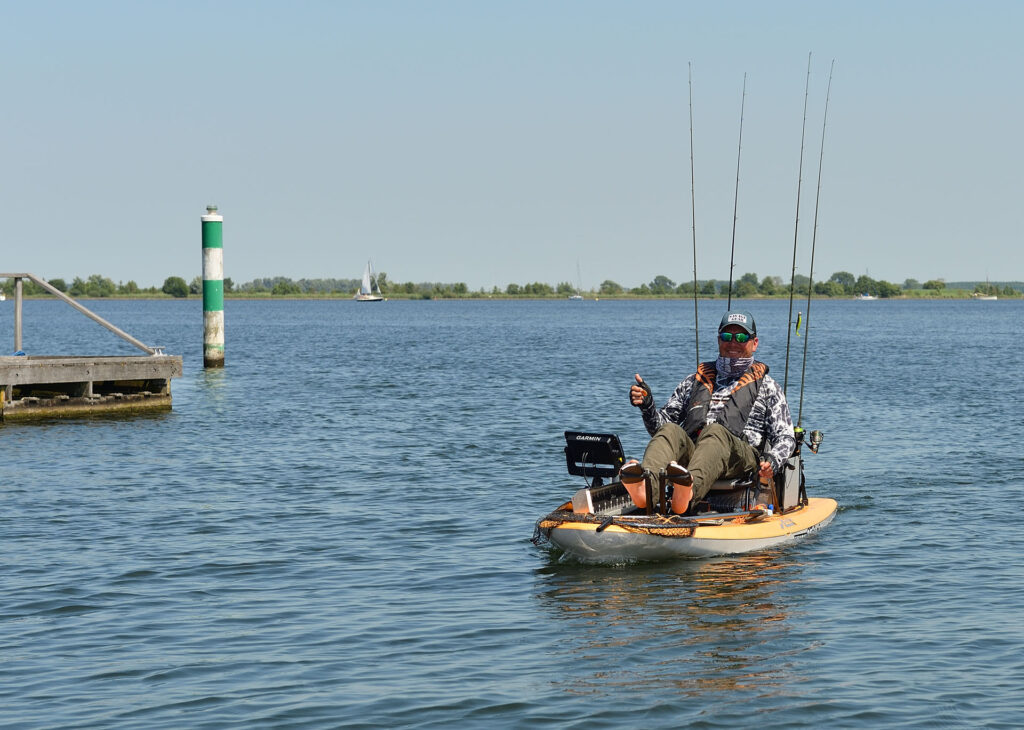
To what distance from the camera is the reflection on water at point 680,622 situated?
28.9 ft

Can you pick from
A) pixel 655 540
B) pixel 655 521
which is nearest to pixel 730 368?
pixel 655 521

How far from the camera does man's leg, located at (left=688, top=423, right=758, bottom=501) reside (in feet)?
38.0

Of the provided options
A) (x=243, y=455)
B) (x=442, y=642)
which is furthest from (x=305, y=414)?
(x=442, y=642)

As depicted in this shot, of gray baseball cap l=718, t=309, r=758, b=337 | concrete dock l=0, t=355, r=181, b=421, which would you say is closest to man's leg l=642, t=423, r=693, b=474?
gray baseball cap l=718, t=309, r=758, b=337

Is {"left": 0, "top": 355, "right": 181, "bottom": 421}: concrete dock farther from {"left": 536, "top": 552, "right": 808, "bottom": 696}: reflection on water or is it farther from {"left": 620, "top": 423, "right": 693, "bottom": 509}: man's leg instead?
{"left": 620, "top": 423, "right": 693, "bottom": 509}: man's leg

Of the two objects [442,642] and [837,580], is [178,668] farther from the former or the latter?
[837,580]

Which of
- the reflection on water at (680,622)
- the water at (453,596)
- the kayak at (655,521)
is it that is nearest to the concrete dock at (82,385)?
the water at (453,596)

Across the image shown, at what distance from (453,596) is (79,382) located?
1647 centimetres

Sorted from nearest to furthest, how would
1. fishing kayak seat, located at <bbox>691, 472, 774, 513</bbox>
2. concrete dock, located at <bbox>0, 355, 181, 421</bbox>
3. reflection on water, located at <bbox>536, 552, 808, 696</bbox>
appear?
1. reflection on water, located at <bbox>536, 552, 808, 696</bbox>
2. fishing kayak seat, located at <bbox>691, 472, 774, 513</bbox>
3. concrete dock, located at <bbox>0, 355, 181, 421</bbox>

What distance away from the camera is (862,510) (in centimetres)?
1548

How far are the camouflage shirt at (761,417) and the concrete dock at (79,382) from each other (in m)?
14.8

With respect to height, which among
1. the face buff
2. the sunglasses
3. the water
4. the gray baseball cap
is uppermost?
the gray baseball cap

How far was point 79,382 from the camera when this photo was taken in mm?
25406

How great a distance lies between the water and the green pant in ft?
2.90
